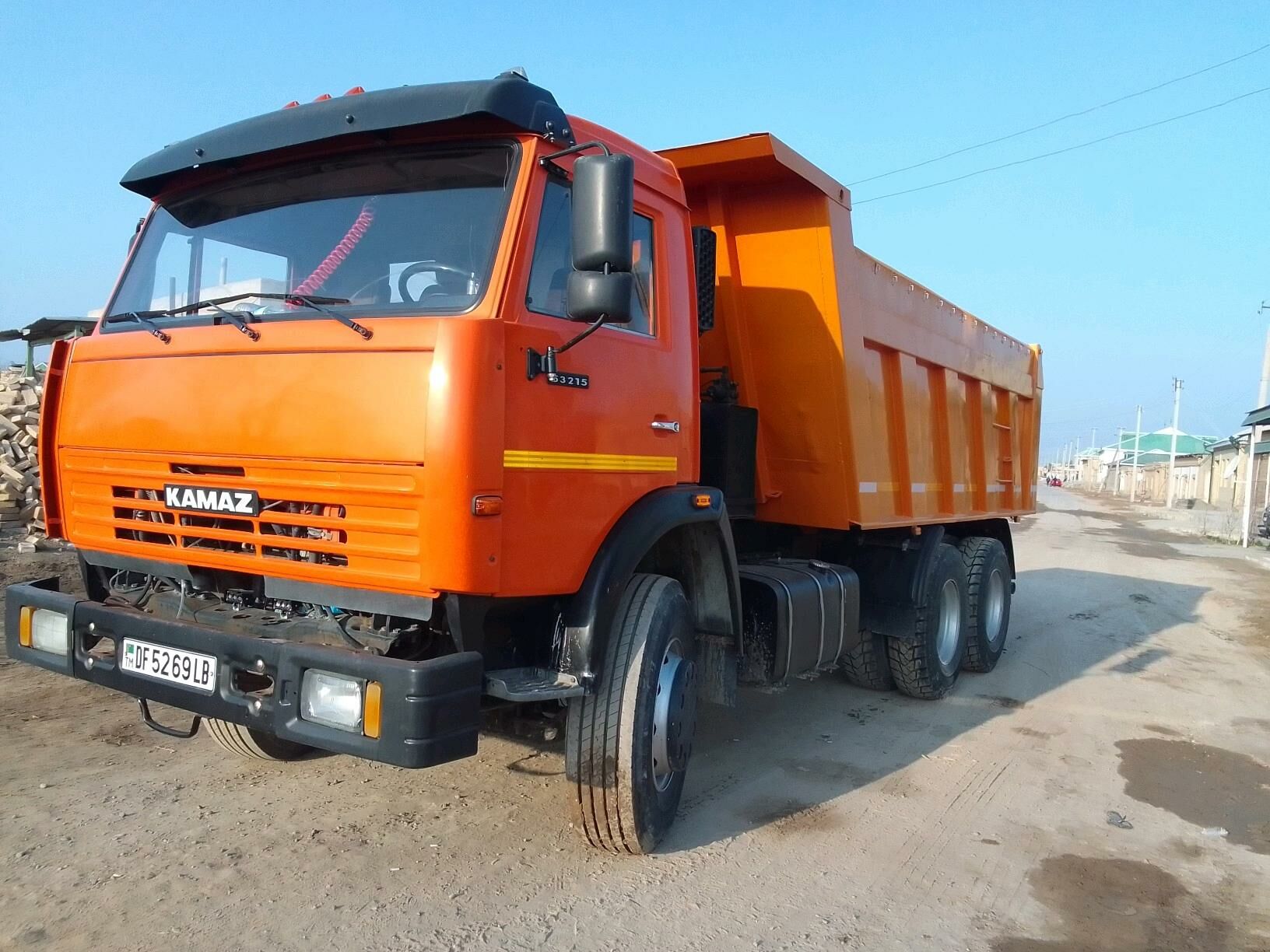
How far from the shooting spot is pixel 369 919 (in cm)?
313

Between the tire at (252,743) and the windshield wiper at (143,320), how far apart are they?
184cm

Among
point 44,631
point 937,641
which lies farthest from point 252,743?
point 937,641

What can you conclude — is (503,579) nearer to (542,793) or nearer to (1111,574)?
(542,793)

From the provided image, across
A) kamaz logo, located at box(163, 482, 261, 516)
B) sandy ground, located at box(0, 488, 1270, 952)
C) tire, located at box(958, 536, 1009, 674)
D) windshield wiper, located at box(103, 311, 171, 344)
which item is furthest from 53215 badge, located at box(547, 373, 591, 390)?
tire, located at box(958, 536, 1009, 674)

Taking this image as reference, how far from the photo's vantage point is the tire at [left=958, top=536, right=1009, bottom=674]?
283 inches

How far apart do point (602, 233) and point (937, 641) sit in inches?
179

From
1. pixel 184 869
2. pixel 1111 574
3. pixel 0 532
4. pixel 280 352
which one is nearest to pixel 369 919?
pixel 184 869

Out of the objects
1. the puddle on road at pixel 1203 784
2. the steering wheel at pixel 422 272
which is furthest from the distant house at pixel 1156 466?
the steering wheel at pixel 422 272

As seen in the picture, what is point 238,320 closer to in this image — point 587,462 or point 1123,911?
point 587,462

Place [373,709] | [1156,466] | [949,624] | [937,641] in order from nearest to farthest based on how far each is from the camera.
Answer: [373,709] < [937,641] < [949,624] < [1156,466]

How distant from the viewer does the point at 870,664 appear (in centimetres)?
647

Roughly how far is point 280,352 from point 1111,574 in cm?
1428

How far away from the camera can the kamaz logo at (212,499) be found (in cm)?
314

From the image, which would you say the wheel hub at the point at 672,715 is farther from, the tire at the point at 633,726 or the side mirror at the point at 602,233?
the side mirror at the point at 602,233
